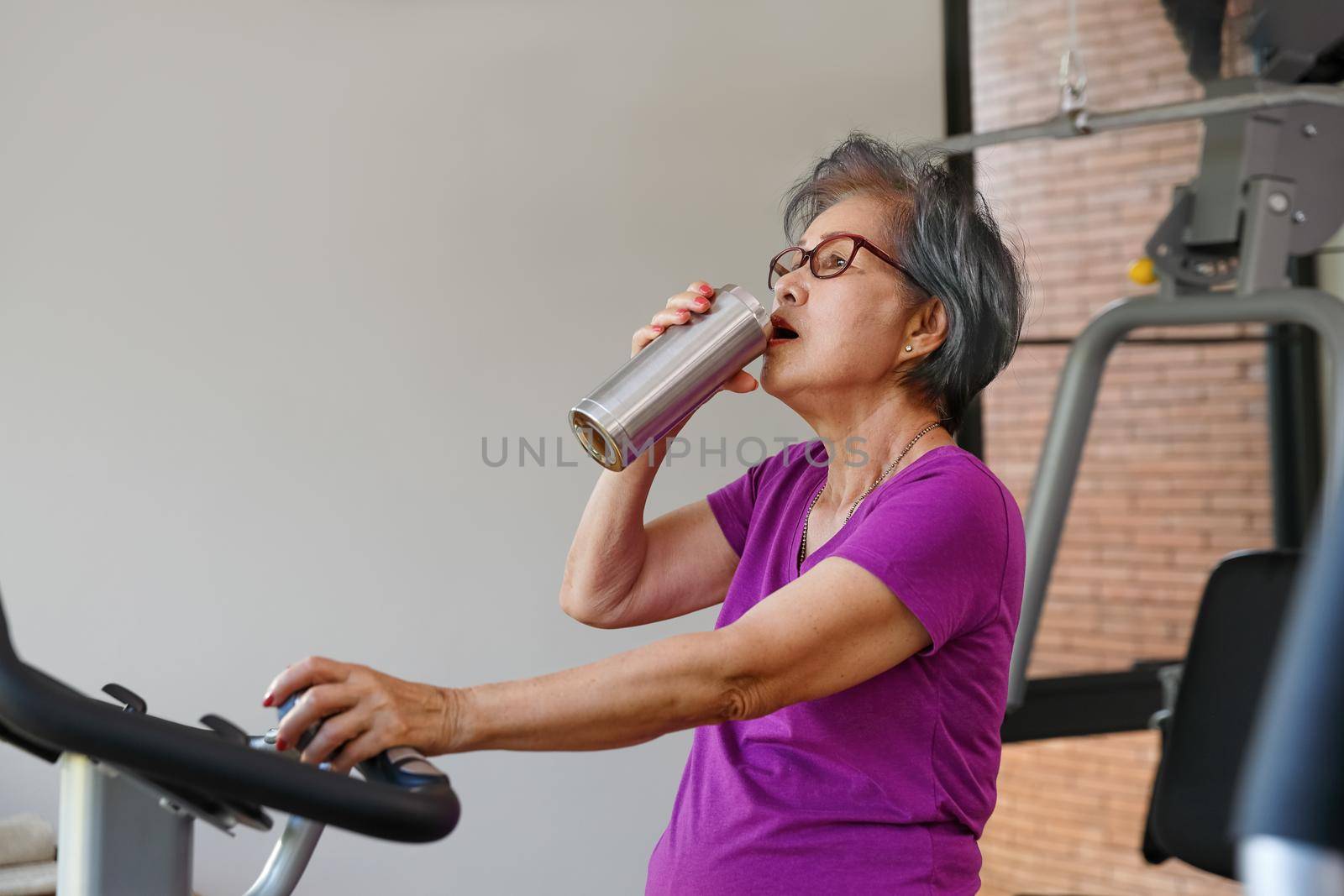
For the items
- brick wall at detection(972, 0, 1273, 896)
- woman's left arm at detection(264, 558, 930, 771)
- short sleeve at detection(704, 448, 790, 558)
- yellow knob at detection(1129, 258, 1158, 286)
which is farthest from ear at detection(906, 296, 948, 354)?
brick wall at detection(972, 0, 1273, 896)

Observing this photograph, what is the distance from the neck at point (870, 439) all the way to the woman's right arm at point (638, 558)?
7.9 inches

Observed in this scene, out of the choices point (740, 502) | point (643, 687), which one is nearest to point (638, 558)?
point (740, 502)

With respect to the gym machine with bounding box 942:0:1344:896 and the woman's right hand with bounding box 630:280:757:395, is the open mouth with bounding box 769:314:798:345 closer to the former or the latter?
the woman's right hand with bounding box 630:280:757:395

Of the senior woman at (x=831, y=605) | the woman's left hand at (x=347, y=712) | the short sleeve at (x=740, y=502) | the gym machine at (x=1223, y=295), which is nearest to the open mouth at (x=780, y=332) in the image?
the senior woman at (x=831, y=605)

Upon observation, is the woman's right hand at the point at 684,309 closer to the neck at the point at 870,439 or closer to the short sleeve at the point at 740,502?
the neck at the point at 870,439

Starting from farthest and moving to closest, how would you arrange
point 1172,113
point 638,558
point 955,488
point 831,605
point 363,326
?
point 363,326
point 1172,113
point 638,558
point 955,488
point 831,605

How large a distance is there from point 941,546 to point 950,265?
39 cm

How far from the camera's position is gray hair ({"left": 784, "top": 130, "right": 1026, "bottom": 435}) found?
132 cm

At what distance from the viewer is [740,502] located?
1518 mm

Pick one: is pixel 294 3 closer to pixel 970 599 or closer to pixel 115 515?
pixel 115 515

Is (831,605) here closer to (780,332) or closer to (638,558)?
(780,332)

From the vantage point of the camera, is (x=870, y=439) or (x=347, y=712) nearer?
(x=347, y=712)

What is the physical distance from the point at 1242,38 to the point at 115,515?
217 centimetres

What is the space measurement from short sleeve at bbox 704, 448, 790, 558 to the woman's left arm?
0.47 m
